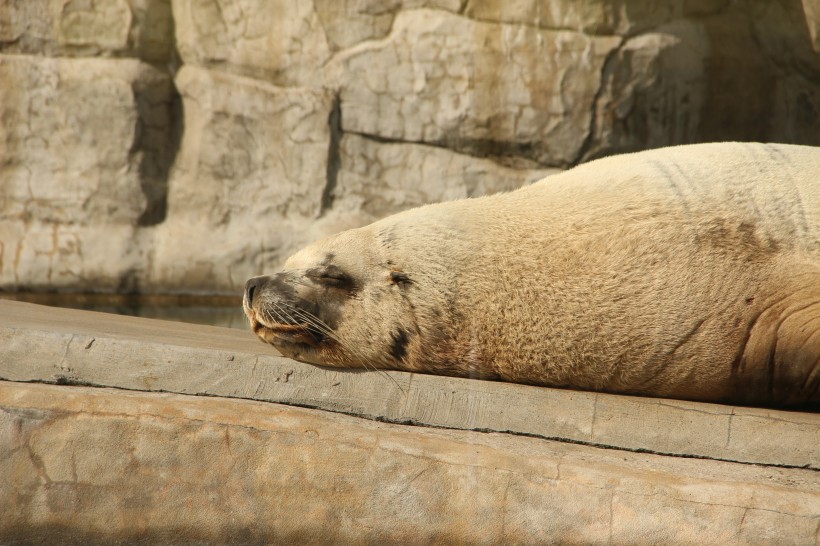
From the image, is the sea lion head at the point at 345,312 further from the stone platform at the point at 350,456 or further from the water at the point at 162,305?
the water at the point at 162,305

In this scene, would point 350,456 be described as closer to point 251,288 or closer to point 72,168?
point 251,288

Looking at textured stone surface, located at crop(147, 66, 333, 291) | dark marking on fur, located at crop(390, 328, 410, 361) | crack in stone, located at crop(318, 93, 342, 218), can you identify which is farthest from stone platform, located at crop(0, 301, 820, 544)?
crack in stone, located at crop(318, 93, 342, 218)

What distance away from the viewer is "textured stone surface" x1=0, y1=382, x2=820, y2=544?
2.61m

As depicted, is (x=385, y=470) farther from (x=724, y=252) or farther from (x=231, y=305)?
(x=231, y=305)

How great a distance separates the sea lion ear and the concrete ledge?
1.07 feet

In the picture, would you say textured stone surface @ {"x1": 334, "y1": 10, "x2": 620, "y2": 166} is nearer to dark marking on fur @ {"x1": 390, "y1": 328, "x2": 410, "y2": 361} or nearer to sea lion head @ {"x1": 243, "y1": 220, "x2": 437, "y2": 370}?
sea lion head @ {"x1": 243, "y1": 220, "x2": 437, "y2": 370}

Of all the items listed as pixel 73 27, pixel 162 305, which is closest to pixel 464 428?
pixel 162 305

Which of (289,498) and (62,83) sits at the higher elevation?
(62,83)

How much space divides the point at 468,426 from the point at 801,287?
1133 millimetres

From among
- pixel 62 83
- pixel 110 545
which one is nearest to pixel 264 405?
pixel 110 545

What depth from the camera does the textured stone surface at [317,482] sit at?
2611mm

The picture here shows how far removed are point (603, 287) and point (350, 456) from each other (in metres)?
0.97

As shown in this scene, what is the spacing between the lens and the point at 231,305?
18.6 feet

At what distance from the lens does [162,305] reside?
570 cm
